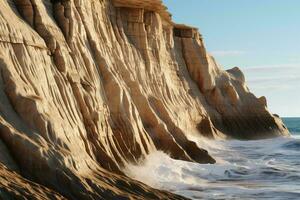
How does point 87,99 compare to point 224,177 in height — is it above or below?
above

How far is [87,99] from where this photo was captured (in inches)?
685

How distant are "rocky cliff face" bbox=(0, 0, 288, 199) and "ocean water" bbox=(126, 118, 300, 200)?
A: 78 cm

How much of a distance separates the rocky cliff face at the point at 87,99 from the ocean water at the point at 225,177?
0.78 m

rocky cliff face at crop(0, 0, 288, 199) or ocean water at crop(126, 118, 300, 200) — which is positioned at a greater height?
rocky cliff face at crop(0, 0, 288, 199)

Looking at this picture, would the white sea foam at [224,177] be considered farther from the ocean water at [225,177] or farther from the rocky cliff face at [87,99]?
the rocky cliff face at [87,99]

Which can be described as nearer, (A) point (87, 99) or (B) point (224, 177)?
(A) point (87, 99)

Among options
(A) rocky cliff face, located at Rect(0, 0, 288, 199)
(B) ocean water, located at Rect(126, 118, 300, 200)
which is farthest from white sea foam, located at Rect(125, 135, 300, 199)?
(A) rocky cliff face, located at Rect(0, 0, 288, 199)

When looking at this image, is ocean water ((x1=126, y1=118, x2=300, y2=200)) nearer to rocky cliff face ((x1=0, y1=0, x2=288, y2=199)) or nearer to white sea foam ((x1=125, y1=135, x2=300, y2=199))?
white sea foam ((x1=125, y1=135, x2=300, y2=199))

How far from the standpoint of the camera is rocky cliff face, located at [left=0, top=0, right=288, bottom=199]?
1208 cm

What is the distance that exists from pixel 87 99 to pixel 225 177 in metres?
5.95

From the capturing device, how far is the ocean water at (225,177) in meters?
16.2

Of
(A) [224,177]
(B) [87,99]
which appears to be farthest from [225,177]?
(B) [87,99]

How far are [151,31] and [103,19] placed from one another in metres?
6.35

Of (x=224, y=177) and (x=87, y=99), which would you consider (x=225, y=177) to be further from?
(x=87, y=99)
